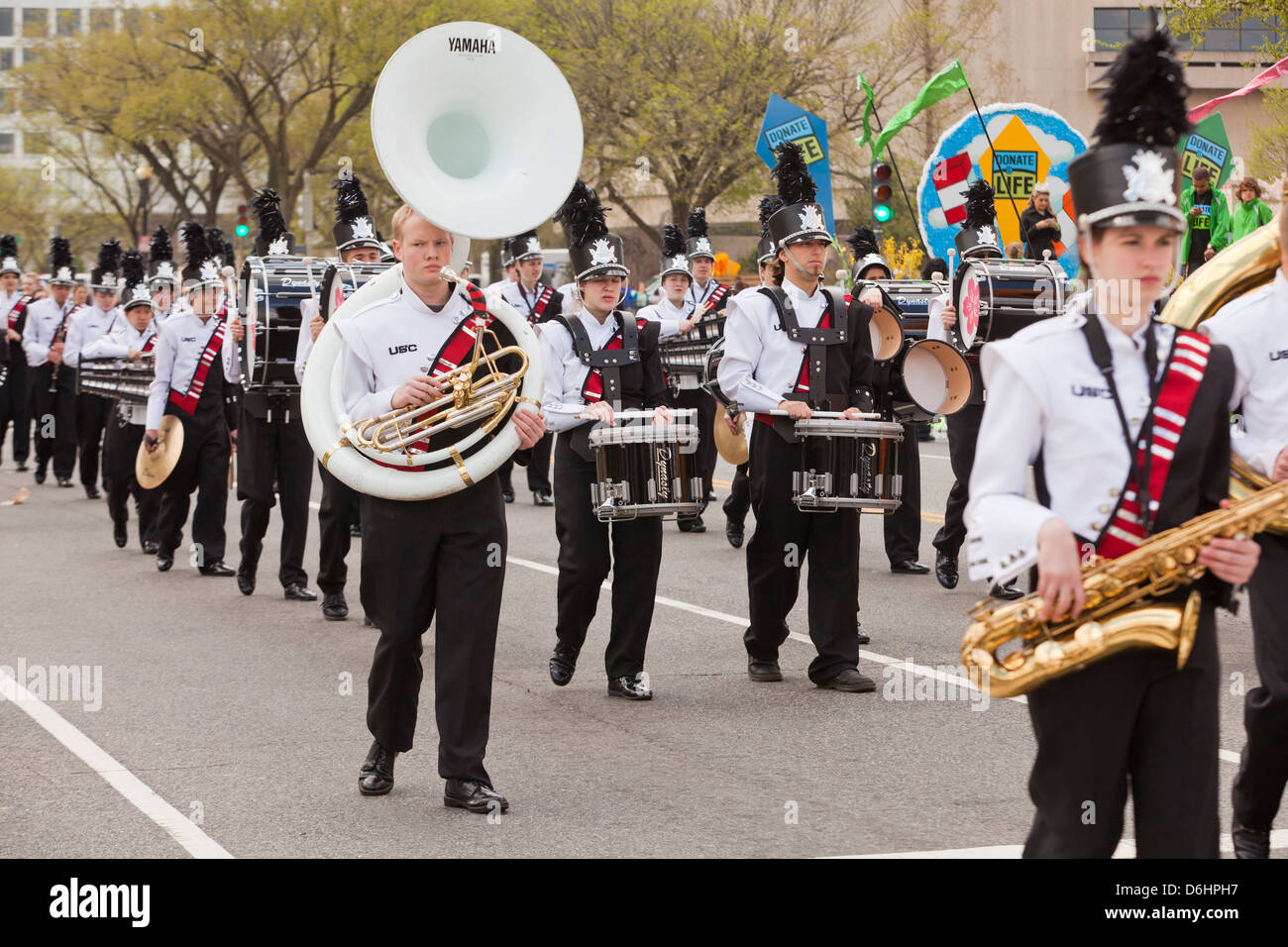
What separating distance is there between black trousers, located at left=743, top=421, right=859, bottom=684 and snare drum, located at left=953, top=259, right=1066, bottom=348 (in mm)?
2906

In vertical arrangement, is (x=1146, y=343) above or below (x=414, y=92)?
below

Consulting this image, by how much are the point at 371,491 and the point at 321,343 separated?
A: 2.04ft

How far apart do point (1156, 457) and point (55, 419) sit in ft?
60.0

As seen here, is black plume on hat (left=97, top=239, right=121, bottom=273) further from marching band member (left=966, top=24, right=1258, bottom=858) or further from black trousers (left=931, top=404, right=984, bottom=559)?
marching band member (left=966, top=24, right=1258, bottom=858)

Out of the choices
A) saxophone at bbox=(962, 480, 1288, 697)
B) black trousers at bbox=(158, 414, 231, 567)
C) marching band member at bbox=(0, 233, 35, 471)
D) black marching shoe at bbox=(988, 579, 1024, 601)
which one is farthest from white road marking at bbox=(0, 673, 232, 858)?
marching band member at bbox=(0, 233, 35, 471)

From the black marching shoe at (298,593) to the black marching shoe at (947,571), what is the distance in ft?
13.4

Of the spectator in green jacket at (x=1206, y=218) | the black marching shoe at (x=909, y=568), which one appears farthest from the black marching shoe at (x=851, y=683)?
the spectator in green jacket at (x=1206, y=218)

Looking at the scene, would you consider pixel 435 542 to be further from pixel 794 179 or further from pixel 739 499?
pixel 739 499

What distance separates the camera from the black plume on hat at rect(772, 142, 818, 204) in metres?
9.05

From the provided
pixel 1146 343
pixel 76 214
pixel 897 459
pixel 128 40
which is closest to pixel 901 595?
pixel 897 459

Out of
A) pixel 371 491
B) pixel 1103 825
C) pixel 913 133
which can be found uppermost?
pixel 913 133

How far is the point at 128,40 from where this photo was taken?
41.4 m
